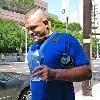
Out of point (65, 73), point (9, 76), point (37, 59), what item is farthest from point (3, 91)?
point (65, 73)

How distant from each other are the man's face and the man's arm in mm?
371

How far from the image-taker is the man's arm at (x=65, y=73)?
8.43 feet

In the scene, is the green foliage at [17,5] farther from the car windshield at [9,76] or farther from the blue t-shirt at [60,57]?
the blue t-shirt at [60,57]

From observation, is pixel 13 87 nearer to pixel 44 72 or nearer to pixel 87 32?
pixel 87 32

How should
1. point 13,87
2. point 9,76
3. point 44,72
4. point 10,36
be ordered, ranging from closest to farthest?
point 44,72
point 13,87
point 9,76
point 10,36

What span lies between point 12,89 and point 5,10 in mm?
88875

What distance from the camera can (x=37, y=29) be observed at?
2.95 m

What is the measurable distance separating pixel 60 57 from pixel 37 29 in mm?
265

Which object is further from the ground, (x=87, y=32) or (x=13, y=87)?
(x=87, y=32)

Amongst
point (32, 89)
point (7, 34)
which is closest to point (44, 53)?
point (32, 89)

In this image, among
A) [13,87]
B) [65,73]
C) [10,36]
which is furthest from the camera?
[10,36]

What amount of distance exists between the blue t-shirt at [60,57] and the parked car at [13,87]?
610 centimetres

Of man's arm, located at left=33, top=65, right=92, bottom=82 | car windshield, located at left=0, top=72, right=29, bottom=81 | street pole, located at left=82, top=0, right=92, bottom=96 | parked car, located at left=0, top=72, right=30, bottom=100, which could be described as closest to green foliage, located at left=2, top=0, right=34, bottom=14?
street pole, located at left=82, top=0, right=92, bottom=96

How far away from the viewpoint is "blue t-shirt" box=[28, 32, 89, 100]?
2916 millimetres
